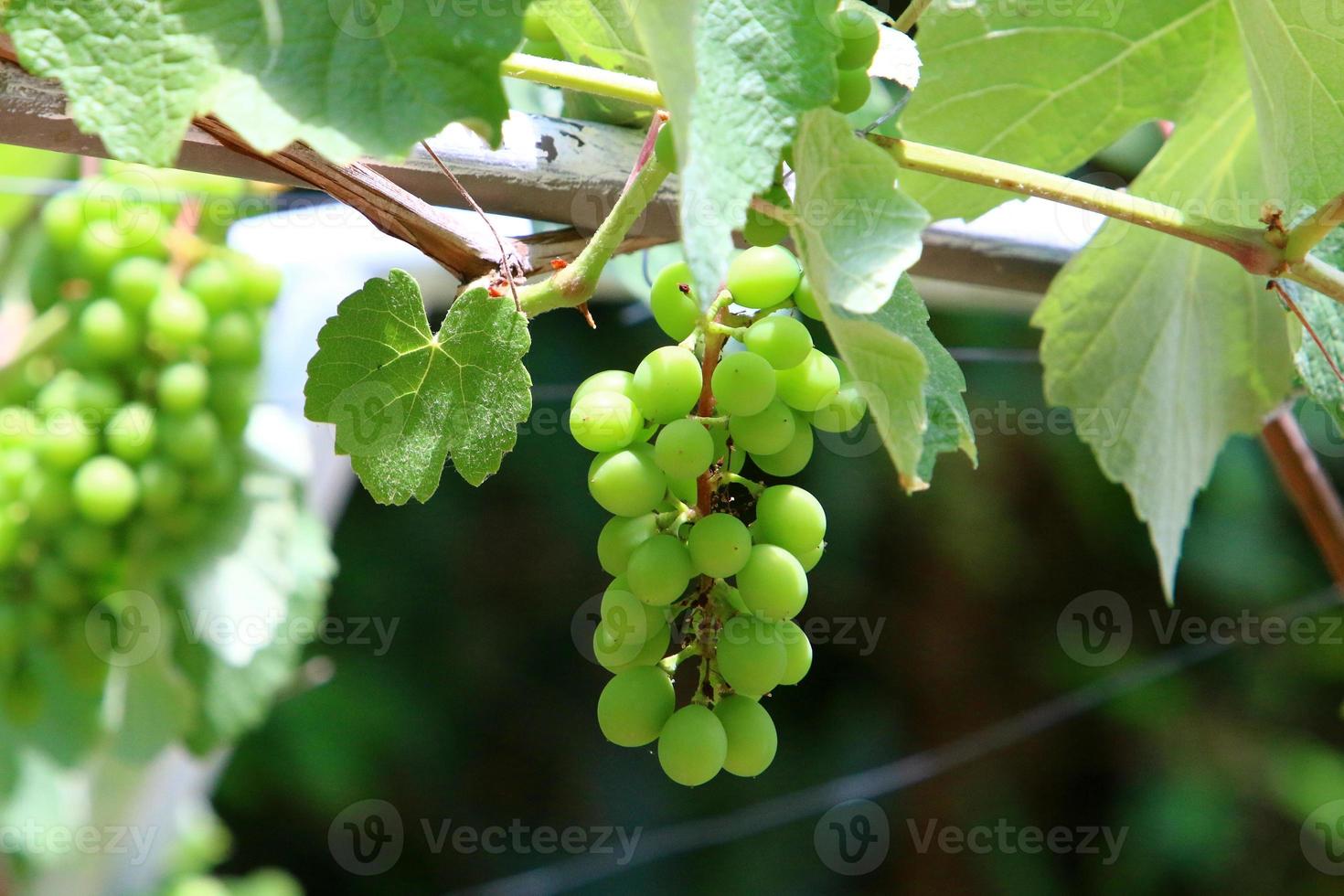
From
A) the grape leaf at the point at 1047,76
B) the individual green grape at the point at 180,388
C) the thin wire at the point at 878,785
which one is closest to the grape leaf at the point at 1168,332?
the grape leaf at the point at 1047,76

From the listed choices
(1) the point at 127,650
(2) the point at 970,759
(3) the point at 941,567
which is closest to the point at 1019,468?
(3) the point at 941,567

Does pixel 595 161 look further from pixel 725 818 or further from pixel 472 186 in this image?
pixel 725 818

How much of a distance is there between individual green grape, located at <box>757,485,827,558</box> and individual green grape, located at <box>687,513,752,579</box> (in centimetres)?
2

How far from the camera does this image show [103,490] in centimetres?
89

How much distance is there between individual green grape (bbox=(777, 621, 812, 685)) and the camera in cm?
40

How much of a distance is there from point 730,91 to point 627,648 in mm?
187

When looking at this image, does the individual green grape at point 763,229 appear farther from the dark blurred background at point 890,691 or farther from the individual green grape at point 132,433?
the dark blurred background at point 890,691

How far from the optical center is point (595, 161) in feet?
1.59

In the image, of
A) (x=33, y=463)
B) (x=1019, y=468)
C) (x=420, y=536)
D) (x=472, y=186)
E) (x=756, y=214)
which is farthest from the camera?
(x=420, y=536)

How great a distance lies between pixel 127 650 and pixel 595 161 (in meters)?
0.74

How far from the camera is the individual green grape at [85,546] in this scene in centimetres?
91

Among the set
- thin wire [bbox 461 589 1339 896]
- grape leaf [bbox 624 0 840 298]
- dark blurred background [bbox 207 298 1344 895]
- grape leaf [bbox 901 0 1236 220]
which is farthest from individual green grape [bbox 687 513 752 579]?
thin wire [bbox 461 589 1339 896]

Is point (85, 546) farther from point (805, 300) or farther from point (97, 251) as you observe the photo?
point (805, 300)

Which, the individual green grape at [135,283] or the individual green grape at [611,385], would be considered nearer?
the individual green grape at [611,385]
